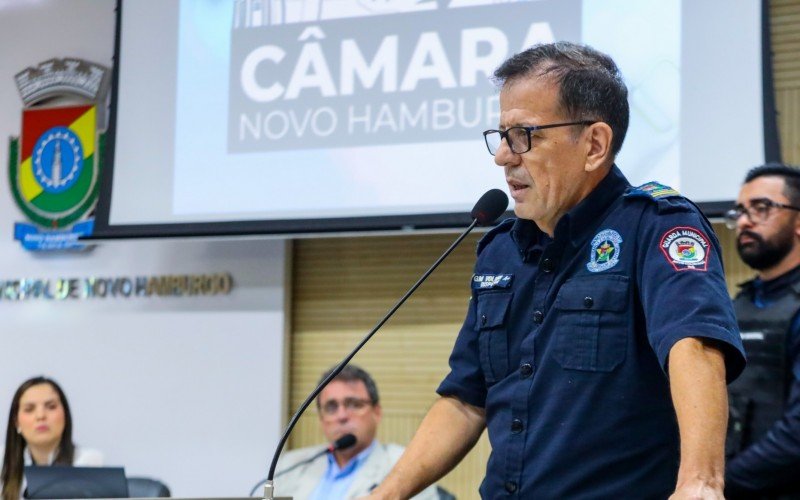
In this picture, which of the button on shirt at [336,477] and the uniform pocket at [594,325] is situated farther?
the button on shirt at [336,477]

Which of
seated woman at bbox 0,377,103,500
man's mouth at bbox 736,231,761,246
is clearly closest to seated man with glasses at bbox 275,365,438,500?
seated woman at bbox 0,377,103,500

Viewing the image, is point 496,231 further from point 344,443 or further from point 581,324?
point 344,443

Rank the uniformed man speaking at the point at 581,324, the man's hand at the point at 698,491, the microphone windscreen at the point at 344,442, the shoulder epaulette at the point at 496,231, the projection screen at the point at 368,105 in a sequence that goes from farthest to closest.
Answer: the projection screen at the point at 368,105 < the microphone windscreen at the point at 344,442 < the shoulder epaulette at the point at 496,231 < the uniformed man speaking at the point at 581,324 < the man's hand at the point at 698,491

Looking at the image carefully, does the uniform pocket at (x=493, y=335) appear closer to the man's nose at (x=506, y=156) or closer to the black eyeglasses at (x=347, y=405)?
the man's nose at (x=506, y=156)

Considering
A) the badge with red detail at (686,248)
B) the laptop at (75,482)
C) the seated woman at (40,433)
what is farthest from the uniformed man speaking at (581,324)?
the seated woman at (40,433)

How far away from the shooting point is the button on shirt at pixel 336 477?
3.85 metres

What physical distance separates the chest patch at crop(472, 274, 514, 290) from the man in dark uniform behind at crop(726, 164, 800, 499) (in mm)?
1153

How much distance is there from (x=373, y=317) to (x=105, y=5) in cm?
199

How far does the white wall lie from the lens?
4.82 metres

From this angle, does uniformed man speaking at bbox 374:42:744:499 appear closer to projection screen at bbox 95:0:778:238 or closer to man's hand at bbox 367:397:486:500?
man's hand at bbox 367:397:486:500

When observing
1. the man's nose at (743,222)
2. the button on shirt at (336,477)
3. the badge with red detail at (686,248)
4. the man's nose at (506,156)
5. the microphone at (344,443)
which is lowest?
the button on shirt at (336,477)

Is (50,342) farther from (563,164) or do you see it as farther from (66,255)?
(563,164)

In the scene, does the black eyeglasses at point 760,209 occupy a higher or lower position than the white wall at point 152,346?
higher

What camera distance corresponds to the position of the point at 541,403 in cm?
170
